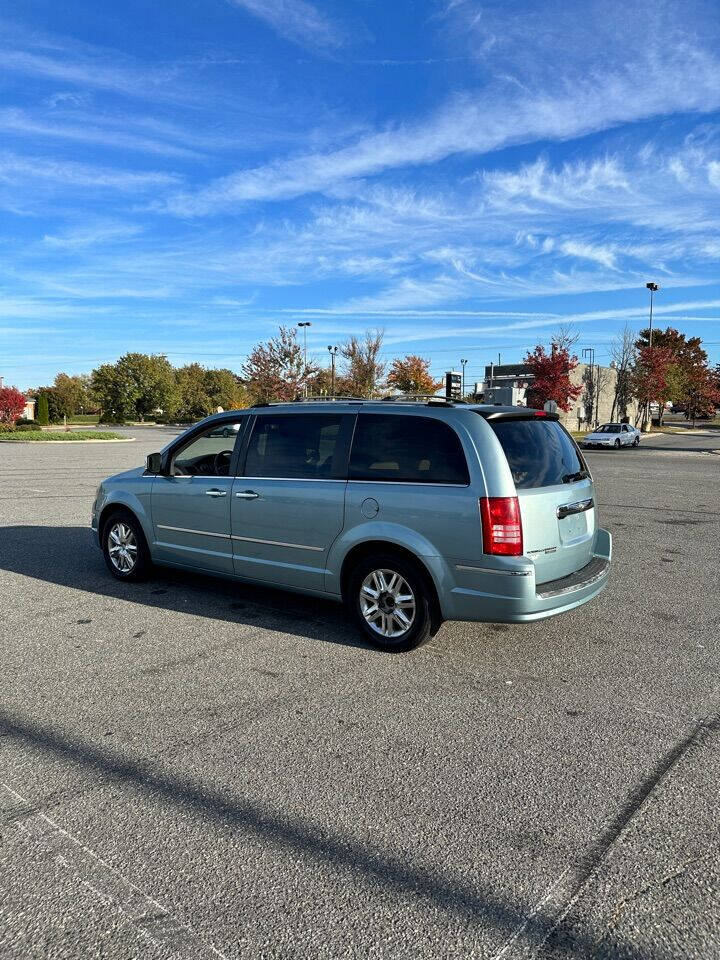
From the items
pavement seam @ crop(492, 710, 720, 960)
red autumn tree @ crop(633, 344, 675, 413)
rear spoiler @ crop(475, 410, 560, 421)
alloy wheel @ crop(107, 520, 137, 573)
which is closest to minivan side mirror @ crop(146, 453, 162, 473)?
alloy wheel @ crop(107, 520, 137, 573)

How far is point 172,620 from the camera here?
5383 millimetres

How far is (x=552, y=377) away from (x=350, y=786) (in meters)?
47.6

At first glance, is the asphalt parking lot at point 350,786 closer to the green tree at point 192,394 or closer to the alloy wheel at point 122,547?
the alloy wheel at point 122,547

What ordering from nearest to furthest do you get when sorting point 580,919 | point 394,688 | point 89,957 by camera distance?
1. point 89,957
2. point 580,919
3. point 394,688

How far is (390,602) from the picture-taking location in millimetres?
4668

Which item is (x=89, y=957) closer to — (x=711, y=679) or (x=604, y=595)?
(x=711, y=679)

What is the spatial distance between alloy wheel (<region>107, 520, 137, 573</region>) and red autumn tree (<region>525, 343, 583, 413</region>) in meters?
43.2

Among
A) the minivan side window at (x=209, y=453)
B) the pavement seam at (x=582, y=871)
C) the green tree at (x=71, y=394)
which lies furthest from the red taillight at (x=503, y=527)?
the green tree at (x=71, y=394)

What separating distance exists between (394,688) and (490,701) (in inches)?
23.1

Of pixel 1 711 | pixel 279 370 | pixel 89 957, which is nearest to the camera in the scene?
pixel 89 957

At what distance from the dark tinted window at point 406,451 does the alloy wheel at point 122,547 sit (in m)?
2.74

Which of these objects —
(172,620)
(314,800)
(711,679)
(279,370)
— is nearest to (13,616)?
(172,620)

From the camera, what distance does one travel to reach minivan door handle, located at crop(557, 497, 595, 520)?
4.54 m

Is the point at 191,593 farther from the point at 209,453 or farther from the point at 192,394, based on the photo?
the point at 192,394
